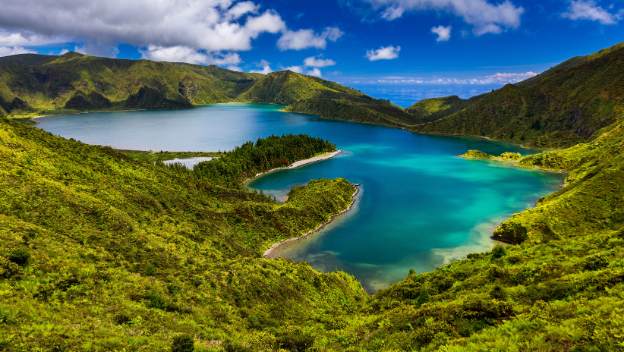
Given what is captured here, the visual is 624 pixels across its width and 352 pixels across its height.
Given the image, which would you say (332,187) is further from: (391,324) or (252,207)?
(391,324)

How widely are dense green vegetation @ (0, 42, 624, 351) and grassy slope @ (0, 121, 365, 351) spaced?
23 centimetres

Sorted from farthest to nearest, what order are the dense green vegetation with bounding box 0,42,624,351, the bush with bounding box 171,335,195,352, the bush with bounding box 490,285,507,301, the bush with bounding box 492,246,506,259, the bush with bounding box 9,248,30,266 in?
the bush with bounding box 492,246,506,259
the bush with bounding box 490,285,507,301
the bush with bounding box 9,248,30,266
the bush with bounding box 171,335,195,352
the dense green vegetation with bounding box 0,42,624,351

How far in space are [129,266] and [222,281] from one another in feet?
39.2

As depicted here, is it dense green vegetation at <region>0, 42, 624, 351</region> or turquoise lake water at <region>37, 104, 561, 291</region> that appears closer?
dense green vegetation at <region>0, 42, 624, 351</region>

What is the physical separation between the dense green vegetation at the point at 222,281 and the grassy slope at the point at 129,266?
232 millimetres

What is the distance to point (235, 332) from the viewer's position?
37.7 metres

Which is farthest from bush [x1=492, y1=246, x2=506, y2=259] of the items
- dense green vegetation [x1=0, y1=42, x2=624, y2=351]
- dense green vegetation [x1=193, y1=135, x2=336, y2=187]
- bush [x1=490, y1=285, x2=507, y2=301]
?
dense green vegetation [x1=193, y1=135, x2=336, y2=187]

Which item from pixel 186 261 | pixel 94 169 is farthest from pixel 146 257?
pixel 94 169

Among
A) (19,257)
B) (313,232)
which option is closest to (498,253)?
(313,232)

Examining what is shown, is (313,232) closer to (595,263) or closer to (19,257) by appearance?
(595,263)

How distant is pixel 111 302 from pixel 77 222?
24692 mm

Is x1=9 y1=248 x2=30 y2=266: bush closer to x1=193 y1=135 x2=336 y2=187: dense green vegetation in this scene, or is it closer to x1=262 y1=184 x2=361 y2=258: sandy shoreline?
x1=262 y1=184 x2=361 y2=258: sandy shoreline

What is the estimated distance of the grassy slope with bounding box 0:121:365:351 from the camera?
2928 centimetres

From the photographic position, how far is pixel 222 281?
50.9 meters
